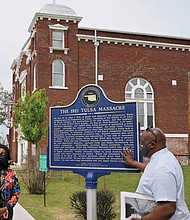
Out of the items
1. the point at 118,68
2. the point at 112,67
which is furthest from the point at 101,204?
the point at 118,68

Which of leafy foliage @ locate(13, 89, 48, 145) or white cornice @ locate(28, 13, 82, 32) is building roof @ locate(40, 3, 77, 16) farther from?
leafy foliage @ locate(13, 89, 48, 145)

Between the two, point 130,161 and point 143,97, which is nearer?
point 130,161

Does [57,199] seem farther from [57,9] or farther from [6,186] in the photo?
[57,9]

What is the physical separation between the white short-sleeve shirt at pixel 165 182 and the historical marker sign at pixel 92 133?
6.49 ft

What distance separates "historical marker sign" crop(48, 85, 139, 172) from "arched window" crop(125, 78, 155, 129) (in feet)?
85.5

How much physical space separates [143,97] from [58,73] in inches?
294

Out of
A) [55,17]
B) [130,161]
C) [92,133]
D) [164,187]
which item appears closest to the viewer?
[164,187]

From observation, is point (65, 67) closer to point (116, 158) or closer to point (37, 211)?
point (37, 211)

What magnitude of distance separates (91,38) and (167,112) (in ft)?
28.6

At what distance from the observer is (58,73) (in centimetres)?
2988

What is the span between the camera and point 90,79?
30.7 metres

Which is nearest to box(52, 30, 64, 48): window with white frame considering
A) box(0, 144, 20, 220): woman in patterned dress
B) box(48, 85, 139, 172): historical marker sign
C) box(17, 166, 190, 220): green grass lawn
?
box(17, 166, 190, 220): green grass lawn

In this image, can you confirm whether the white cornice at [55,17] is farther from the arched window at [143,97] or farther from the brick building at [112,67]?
the arched window at [143,97]

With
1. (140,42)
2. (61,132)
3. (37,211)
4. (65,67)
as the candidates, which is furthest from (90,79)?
(61,132)
